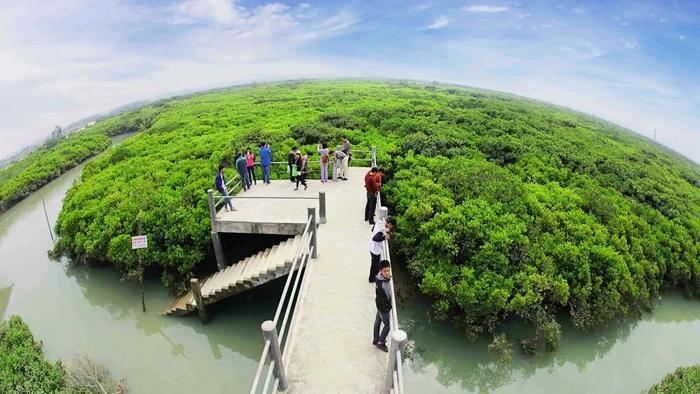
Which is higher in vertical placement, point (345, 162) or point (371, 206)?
point (345, 162)

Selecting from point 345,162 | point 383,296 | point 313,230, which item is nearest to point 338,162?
point 345,162

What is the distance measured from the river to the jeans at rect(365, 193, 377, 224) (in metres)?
3.78

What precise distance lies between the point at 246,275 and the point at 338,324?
4.90 metres

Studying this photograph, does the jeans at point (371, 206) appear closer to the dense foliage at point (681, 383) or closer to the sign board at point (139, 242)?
the sign board at point (139, 242)

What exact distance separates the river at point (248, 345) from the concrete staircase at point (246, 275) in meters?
0.66

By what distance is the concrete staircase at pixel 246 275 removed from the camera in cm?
1071

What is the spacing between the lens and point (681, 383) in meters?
10.2

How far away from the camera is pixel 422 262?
504 inches

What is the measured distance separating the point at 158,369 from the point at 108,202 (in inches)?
338

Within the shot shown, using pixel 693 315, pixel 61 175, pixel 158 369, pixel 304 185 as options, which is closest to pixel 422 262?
pixel 304 185

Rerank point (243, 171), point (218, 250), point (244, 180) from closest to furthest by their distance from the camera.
Result: 1. point (218, 250)
2. point (243, 171)
3. point (244, 180)

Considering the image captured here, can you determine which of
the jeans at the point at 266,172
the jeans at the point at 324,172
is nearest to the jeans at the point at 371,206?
the jeans at the point at 324,172

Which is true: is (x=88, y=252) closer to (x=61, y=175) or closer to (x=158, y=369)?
(x=158, y=369)

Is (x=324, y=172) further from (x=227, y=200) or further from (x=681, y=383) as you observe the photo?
(x=681, y=383)
